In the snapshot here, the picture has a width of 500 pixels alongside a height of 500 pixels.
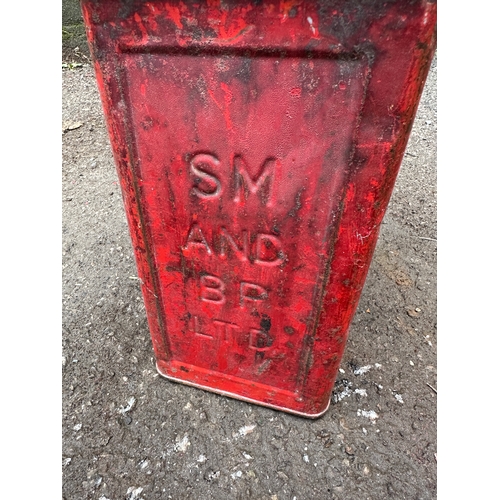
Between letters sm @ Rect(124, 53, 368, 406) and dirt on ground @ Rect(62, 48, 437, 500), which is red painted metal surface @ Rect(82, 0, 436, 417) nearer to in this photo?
letters sm @ Rect(124, 53, 368, 406)

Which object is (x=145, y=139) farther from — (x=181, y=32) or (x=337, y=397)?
(x=337, y=397)

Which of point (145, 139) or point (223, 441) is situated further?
point (223, 441)

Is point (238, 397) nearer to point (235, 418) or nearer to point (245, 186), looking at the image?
point (235, 418)

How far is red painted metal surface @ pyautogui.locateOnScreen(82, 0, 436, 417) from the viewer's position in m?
0.67

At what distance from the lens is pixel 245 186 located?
2.84 ft

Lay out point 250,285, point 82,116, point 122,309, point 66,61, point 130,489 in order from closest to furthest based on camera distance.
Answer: point 250,285 → point 130,489 → point 122,309 → point 82,116 → point 66,61

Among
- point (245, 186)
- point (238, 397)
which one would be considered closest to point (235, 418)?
point (238, 397)

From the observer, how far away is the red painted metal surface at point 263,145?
0.67 meters

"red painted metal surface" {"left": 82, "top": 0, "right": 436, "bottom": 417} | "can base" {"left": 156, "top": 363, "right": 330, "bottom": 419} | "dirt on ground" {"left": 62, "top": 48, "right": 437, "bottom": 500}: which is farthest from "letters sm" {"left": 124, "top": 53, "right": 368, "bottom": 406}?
"dirt on ground" {"left": 62, "top": 48, "right": 437, "bottom": 500}

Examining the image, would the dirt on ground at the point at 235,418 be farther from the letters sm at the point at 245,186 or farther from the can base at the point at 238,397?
the letters sm at the point at 245,186

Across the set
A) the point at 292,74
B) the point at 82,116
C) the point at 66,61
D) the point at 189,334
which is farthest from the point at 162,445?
the point at 66,61

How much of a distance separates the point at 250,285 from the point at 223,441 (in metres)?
0.55

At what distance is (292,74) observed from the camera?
27.9 inches

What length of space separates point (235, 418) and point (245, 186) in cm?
82
